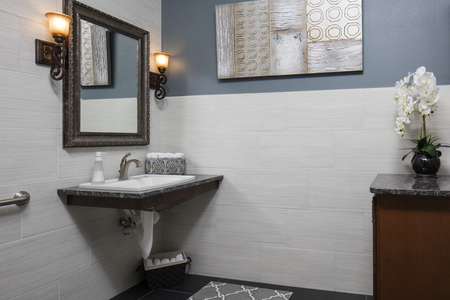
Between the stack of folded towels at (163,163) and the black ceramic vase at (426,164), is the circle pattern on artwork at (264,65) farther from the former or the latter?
the black ceramic vase at (426,164)

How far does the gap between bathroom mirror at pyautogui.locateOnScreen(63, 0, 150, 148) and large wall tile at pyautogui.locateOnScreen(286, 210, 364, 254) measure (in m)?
1.24

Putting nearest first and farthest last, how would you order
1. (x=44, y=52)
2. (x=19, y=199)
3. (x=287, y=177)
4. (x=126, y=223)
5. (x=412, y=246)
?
(x=412, y=246) → (x=19, y=199) → (x=44, y=52) → (x=126, y=223) → (x=287, y=177)

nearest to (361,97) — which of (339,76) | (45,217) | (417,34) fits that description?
(339,76)

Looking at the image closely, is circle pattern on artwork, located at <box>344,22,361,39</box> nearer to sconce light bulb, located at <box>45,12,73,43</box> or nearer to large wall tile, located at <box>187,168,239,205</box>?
large wall tile, located at <box>187,168,239,205</box>

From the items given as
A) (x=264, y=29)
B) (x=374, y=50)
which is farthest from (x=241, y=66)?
(x=374, y=50)

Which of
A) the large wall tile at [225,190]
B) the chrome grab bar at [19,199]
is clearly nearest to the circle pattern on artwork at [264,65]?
the large wall tile at [225,190]

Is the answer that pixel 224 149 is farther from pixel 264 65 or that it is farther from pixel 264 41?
pixel 264 41

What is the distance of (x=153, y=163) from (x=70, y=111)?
761 mm

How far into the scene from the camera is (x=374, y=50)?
2.40 metres

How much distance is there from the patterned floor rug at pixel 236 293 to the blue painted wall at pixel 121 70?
4.61 ft

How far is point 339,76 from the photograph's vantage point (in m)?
2.48

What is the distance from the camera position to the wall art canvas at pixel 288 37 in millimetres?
2430

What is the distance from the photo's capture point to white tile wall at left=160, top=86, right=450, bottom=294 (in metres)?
2.43

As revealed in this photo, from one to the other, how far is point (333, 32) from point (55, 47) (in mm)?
1705
